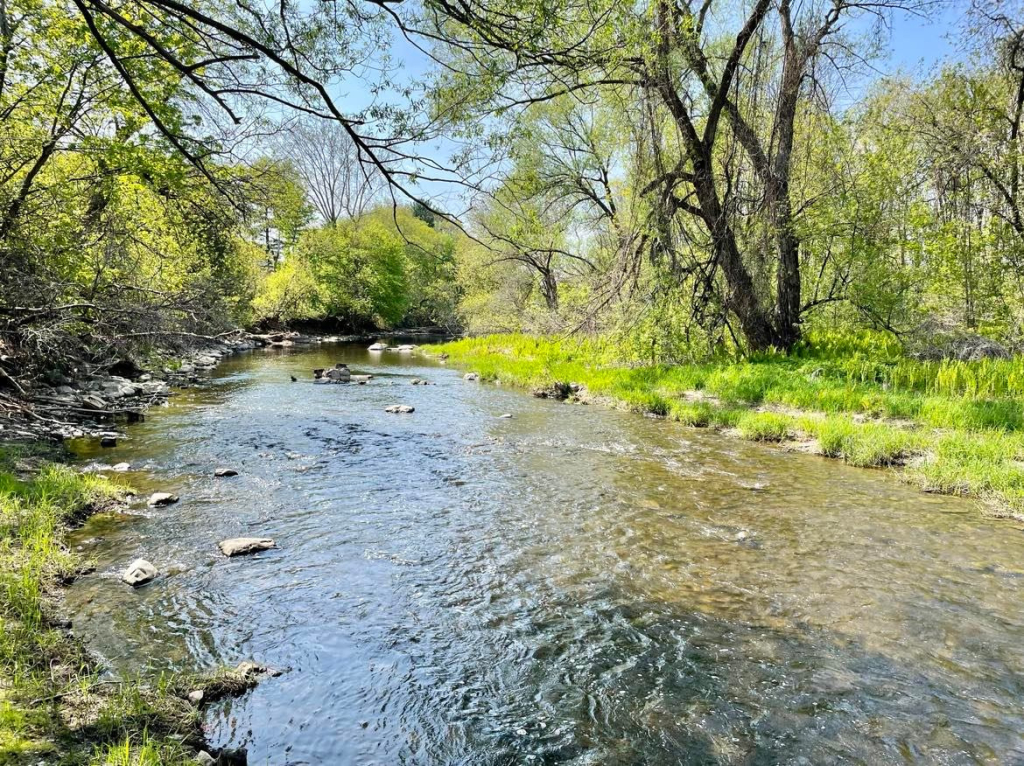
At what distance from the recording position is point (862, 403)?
11.2 metres

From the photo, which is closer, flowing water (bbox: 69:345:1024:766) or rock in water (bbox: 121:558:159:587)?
flowing water (bbox: 69:345:1024:766)

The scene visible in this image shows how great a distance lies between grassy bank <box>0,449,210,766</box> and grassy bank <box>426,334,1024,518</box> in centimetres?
901

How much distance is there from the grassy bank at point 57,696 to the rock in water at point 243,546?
1.23 metres

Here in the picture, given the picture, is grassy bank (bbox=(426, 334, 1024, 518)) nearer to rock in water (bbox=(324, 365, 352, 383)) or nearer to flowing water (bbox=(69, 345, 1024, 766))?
Result: flowing water (bbox=(69, 345, 1024, 766))

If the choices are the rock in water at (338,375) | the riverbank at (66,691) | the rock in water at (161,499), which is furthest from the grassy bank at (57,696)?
the rock in water at (338,375)

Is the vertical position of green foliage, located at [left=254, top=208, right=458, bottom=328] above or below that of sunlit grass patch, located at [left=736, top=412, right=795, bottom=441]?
above

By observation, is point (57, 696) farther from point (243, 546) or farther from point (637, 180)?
point (637, 180)

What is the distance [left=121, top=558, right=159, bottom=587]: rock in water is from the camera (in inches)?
203

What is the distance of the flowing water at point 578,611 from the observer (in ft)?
11.5

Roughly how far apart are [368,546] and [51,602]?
9.00ft

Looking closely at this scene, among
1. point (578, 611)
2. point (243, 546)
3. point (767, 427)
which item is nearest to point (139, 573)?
point (243, 546)

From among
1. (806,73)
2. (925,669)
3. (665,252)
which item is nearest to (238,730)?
(925,669)

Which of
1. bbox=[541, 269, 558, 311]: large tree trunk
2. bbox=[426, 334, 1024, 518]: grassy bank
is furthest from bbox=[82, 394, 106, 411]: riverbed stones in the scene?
bbox=[541, 269, 558, 311]: large tree trunk

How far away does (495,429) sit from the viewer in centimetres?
1268
